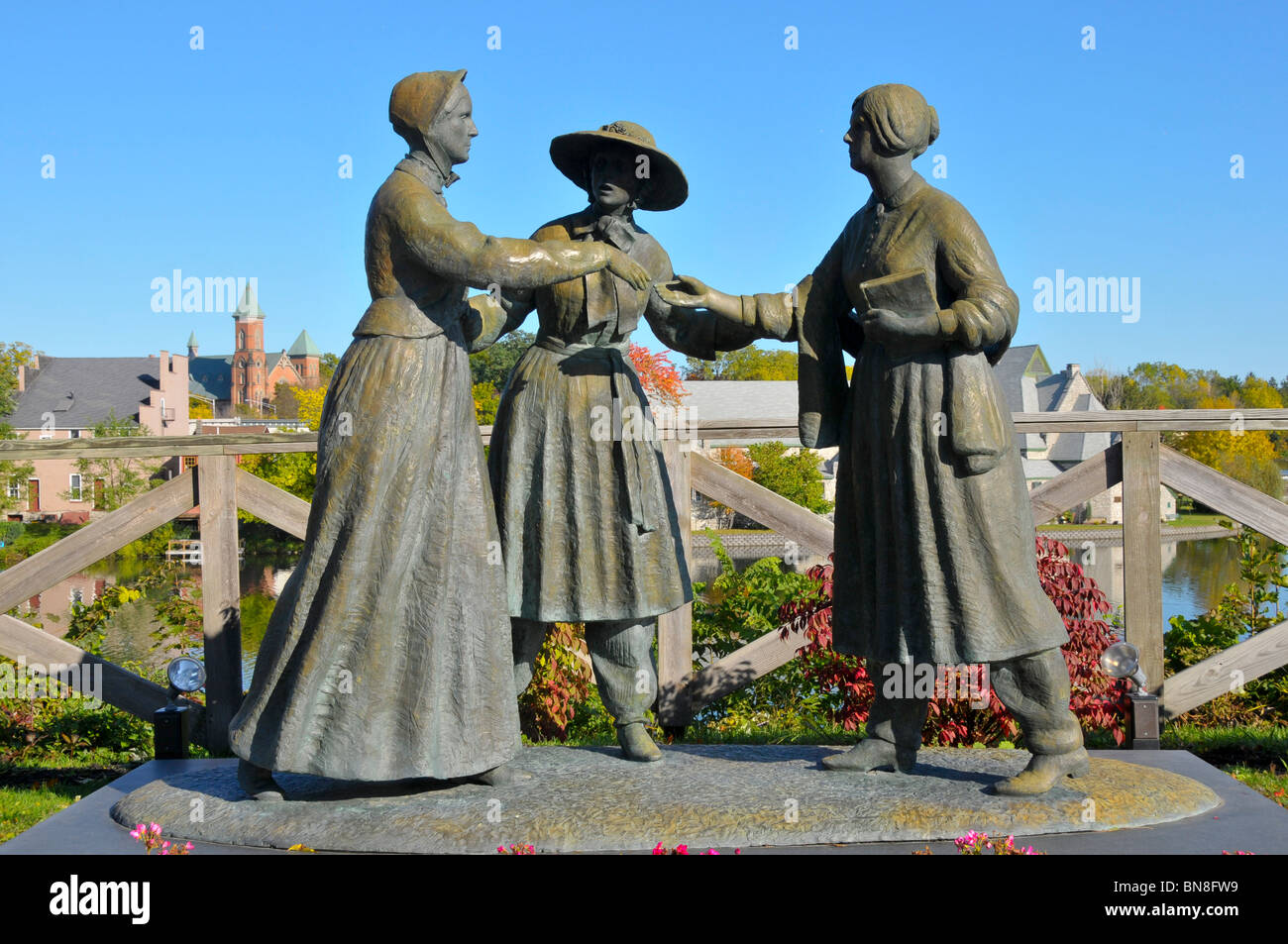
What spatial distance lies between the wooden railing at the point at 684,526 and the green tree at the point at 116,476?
67.9 feet

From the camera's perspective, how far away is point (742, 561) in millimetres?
25781

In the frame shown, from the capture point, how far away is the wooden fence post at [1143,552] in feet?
18.9

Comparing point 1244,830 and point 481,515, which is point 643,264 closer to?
point 481,515

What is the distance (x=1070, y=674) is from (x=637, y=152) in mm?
3209

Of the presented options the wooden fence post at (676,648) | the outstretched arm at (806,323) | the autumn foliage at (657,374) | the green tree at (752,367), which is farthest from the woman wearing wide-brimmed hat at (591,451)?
the green tree at (752,367)

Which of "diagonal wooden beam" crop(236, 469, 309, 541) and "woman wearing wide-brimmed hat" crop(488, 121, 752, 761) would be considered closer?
"woman wearing wide-brimmed hat" crop(488, 121, 752, 761)

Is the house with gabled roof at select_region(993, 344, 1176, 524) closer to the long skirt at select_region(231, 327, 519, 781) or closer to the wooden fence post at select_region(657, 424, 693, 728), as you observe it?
the wooden fence post at select_region(657, 424, 693, 728)

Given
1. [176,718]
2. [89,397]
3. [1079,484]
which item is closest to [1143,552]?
[1079,484]

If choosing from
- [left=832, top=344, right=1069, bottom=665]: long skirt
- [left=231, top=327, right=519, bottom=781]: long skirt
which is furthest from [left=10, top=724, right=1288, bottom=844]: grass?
[left=832, top=344, right=1069, bottom=665]: long skirt

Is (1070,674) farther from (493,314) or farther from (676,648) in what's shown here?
(493,314)

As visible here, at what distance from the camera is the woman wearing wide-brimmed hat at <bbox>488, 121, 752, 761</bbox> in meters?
4.16

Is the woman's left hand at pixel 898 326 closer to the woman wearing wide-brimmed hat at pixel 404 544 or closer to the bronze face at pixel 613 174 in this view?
the woman wearing wide-brimmed hat at pixel 404 544

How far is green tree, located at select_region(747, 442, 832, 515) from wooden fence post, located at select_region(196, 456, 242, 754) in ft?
65.9

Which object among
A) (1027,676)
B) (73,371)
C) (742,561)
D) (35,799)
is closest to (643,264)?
(1027,676)
